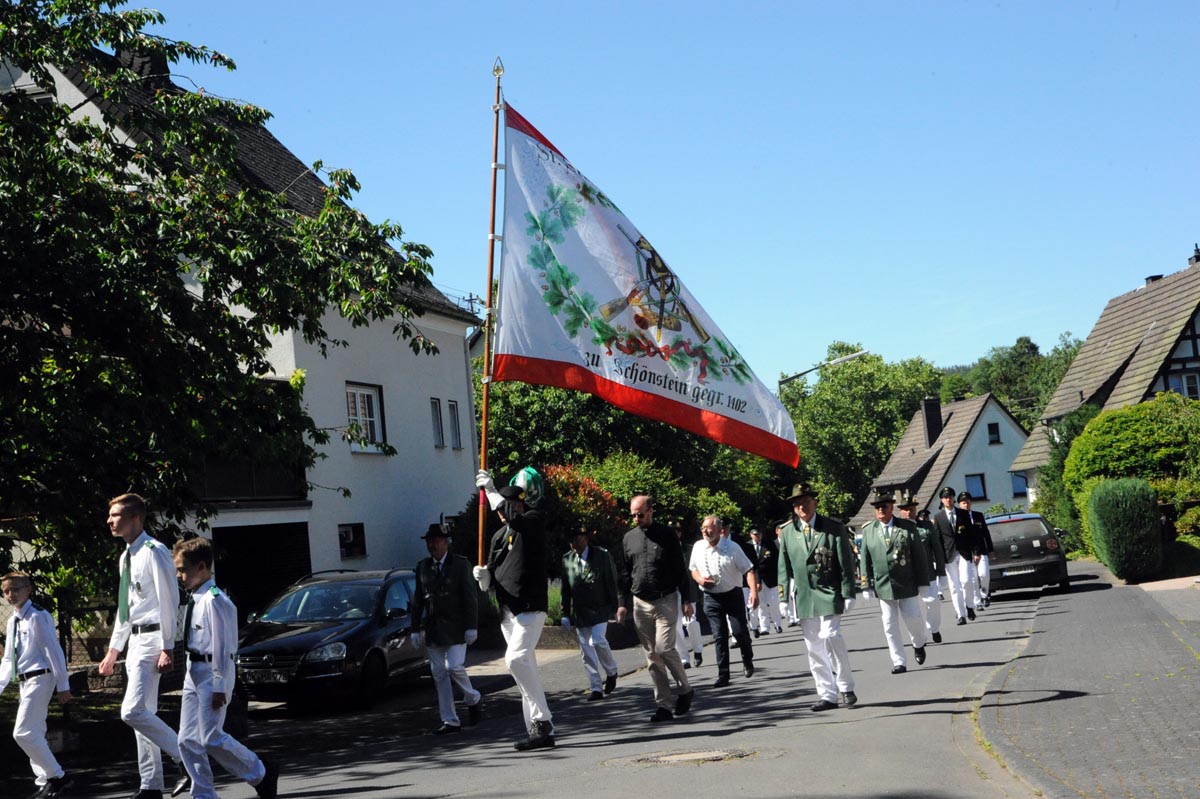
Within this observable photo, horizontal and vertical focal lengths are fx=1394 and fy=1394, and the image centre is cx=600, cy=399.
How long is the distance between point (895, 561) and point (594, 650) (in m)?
3.41

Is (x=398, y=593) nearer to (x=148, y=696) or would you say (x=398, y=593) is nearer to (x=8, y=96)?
(x=8, y=96)

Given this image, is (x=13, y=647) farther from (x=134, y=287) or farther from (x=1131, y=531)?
(x=1131, y=531)

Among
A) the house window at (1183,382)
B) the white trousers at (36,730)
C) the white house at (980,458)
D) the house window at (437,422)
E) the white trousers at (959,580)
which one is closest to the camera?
the white trousers at (36,730)

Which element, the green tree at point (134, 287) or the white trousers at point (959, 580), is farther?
the white trousers at point (959, 580)

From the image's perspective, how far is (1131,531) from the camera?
26766mm

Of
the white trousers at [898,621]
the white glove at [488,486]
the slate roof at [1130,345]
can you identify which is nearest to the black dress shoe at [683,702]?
the white glove at [488,486]

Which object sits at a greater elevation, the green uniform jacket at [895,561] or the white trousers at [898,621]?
the green uniform jacket at [895,561]

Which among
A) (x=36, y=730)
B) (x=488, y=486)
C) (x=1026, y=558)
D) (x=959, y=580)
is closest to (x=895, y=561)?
(x=488, y=486)

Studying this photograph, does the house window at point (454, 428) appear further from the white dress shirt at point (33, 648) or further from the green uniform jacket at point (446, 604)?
the white dress shirt at point (33, 648)

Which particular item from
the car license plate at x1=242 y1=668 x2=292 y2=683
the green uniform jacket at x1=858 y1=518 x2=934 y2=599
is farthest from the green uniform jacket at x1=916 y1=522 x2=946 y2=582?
the car license plate at x1=242 y1=668 x2=292 y2=683

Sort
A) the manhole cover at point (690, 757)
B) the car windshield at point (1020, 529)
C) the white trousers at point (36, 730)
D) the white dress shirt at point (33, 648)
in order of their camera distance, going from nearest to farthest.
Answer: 1. the manhole cover at point (690, 757)
2. the white trousers at point (36, 730)
3. the white dress shirt at point (33, 648)
4. the car windshield at point (1020, 529)

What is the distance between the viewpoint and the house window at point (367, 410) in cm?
2813

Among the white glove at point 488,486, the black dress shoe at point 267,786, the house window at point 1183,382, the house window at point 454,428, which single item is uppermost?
the house window at point 1183,382

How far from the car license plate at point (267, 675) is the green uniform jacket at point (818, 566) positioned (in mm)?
6365
